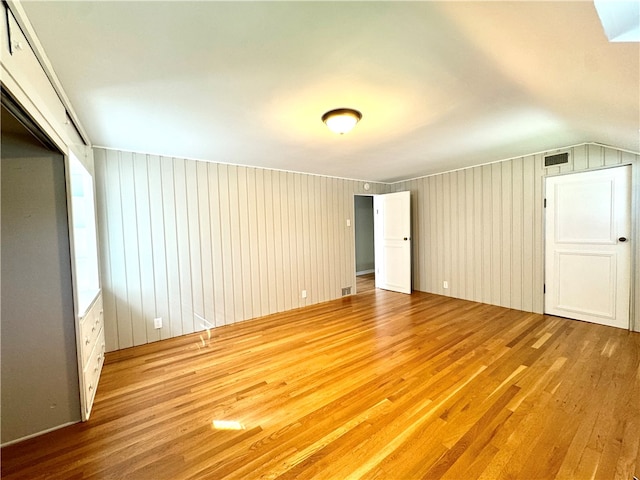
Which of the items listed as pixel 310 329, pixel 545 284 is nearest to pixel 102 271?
pixel 310 329

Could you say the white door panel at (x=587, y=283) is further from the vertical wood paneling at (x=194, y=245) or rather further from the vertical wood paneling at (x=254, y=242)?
the vertical wood paneling at (x=194, y=245)

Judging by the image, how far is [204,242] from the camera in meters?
3.40

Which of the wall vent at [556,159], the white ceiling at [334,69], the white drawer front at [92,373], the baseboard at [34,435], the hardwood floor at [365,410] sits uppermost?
the white ceiling at [334,69]

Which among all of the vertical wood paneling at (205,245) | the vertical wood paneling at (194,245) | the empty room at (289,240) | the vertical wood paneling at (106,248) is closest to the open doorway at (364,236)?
the empty room at (289,240)

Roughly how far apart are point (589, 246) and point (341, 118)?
141 inches

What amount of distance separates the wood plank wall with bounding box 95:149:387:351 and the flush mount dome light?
2.01 metres

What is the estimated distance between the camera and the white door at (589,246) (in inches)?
117

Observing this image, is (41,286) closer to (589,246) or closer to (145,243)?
(145,243)

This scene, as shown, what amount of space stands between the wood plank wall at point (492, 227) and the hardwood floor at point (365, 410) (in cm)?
93

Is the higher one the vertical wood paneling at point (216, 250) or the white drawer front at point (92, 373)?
the vertical wood paneling at point (216, 250)

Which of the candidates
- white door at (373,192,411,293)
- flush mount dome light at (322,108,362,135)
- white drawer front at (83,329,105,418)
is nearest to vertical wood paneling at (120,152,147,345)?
white drawer front at (83,329,105,418)

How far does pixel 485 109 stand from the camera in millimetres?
2072

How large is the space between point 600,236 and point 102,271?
581 cm

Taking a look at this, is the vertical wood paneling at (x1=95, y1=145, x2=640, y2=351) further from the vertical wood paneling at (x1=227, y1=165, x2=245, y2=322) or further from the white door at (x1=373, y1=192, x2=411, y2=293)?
the white door at (x1=373, y1=192, x2=411, y2=293)
